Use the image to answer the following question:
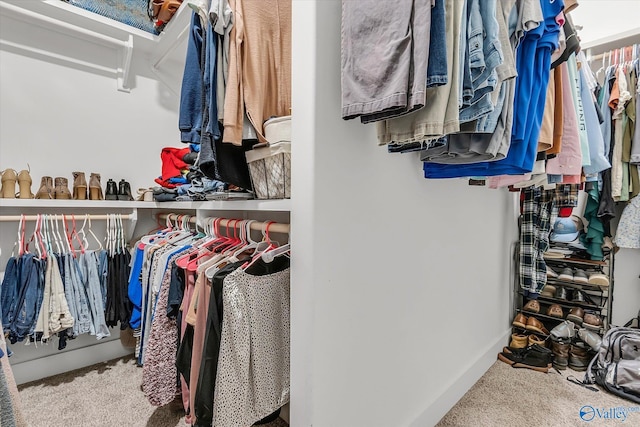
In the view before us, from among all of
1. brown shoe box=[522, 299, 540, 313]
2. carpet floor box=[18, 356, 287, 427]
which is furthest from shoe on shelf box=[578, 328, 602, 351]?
carpet floor box=[18, 356, 287, 427]

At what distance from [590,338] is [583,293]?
308mm

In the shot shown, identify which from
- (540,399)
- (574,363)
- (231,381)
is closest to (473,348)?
(540,399)

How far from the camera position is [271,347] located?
1012 mm

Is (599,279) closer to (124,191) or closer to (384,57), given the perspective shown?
(384,57)

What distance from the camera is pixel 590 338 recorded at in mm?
1993

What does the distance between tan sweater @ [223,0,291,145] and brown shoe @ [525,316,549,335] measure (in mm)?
2217

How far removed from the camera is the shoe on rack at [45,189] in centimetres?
171

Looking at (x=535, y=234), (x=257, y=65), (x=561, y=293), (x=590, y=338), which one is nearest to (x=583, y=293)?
(x=561, y=293)

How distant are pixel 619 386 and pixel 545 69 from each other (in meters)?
1.84

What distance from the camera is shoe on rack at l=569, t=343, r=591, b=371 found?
6.49ft

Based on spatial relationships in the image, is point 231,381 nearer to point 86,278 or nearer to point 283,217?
point 283,217

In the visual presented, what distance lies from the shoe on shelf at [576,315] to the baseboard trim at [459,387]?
452 millimetres

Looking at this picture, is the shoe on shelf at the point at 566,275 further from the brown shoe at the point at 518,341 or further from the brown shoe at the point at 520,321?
the brown shoe at the point at 518,341

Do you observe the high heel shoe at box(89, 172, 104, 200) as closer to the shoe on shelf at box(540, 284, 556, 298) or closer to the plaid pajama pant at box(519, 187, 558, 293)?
the plaid pajama pant at box(519, 187, 558, 293)
